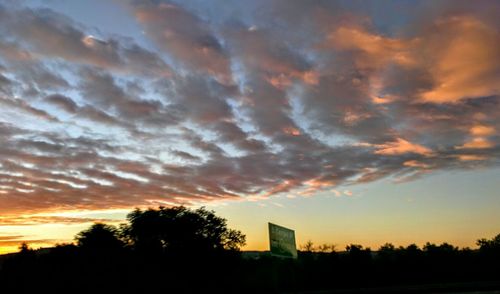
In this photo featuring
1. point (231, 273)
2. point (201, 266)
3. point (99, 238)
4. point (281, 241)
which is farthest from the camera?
point (99, 238)

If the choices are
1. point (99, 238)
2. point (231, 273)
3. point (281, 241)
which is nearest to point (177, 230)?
point (99, 238)

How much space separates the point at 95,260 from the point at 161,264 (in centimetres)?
922

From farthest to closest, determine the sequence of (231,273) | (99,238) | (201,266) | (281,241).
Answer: (99,238), (201,266), (231,273), (281,241)

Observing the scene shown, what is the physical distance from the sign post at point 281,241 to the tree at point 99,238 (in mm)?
37262

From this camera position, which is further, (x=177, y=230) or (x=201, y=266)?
(x=177, y=230)

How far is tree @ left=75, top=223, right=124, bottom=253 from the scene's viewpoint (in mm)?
81188

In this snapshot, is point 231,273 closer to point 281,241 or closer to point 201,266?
point 201,266

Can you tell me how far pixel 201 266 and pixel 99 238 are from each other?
25.2 m

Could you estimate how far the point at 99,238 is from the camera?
3297 inches

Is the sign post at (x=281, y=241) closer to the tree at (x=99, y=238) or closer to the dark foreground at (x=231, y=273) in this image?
the dark foreground at (x=231, y=273)

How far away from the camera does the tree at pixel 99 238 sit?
266 ft

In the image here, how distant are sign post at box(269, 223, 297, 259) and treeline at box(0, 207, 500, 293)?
2294 mm

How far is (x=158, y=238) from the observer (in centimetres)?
8650

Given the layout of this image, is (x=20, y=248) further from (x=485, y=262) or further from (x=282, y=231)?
(x=485, y=262)
